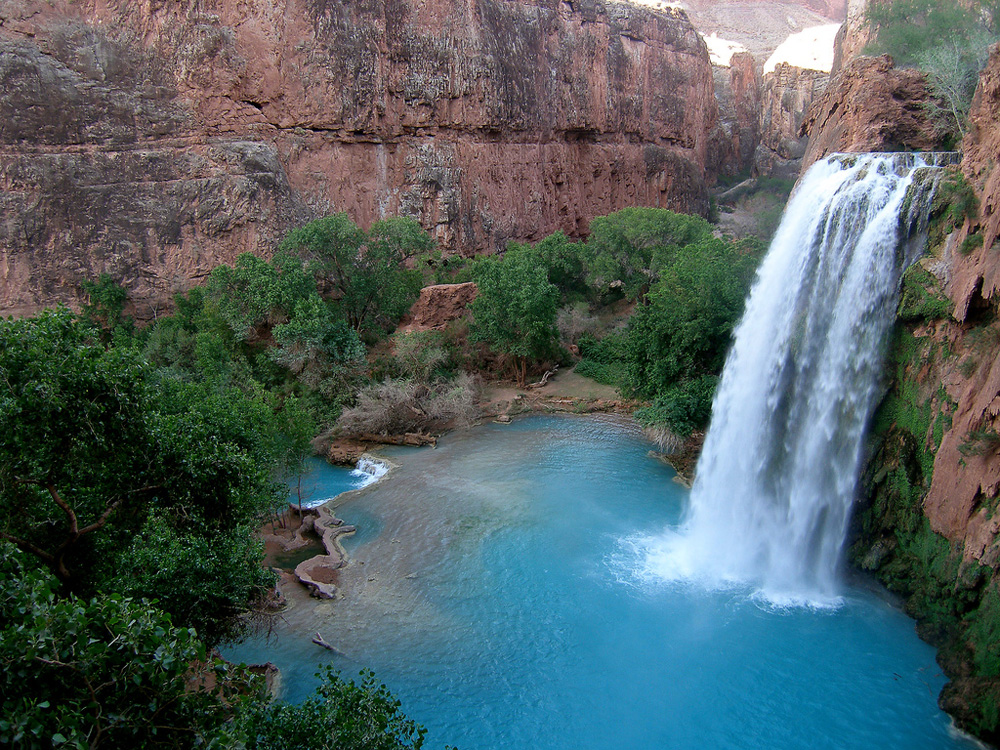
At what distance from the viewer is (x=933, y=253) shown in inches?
530

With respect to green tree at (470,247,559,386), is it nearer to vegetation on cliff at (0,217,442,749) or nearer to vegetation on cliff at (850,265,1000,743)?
vegetation on cliff at (0,217,442,749)

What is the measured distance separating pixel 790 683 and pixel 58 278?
96.1 feet

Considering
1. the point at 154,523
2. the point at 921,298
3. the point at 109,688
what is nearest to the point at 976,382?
the point at 921,298

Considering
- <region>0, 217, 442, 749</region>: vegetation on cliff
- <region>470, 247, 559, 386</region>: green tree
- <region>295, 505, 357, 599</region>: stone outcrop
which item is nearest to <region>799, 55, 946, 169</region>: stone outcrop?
<region>470, 247, 559, 386</region>: green tree

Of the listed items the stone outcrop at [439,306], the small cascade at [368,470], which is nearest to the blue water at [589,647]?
the small cascade at [368,470]

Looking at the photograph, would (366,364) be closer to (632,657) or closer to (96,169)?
(96,169)

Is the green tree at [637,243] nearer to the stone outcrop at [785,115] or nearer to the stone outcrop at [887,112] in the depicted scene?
the stone outcrop at [887,112]

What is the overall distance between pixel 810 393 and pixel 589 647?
24.4 ft

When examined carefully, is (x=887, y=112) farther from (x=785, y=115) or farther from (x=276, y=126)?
(x=785, y=115)

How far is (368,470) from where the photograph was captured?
21812mm

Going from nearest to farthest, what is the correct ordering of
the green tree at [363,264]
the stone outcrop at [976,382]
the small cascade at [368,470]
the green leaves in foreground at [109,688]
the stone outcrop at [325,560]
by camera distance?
1. the green leaves in foreground at [109,688]
2. the stone outcrop at [976,382]
3. the stone outcrop at [325,560]
4. the small cascade at [368,470]
5. the green tree at [363,264]

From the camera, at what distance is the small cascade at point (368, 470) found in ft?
69.1

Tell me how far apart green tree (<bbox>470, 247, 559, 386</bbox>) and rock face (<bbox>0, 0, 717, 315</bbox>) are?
31.0ft

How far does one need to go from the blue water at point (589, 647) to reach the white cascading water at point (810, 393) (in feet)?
3.03
